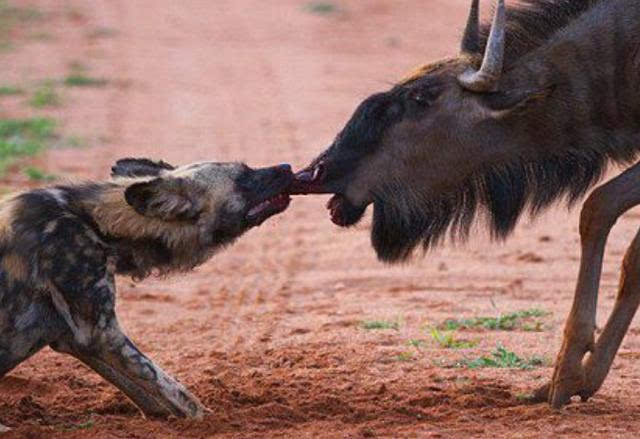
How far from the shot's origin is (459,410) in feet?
23.9

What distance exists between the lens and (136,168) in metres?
8.16

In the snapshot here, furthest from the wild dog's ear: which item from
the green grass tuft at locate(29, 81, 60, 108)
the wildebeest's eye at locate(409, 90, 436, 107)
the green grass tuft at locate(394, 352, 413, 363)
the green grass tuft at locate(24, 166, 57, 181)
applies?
the green grass tuft at locate(29, 81, 60, 108)

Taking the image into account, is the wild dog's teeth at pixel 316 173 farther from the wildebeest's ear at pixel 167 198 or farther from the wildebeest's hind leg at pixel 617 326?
the wildebeest's hind leg at pixel 617 326

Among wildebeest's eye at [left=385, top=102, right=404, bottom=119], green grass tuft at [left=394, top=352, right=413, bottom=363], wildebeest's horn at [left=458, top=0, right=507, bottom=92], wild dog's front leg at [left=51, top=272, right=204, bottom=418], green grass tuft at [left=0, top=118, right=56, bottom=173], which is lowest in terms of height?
green grass tuft at [left=394, top=352, right=413, bottom=363]

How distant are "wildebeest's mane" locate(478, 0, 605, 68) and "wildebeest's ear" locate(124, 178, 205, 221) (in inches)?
61.4

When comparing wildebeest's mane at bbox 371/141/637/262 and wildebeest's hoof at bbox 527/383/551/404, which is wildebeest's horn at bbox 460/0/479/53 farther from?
wildebeest's hoof at bbox 527/383/551/404

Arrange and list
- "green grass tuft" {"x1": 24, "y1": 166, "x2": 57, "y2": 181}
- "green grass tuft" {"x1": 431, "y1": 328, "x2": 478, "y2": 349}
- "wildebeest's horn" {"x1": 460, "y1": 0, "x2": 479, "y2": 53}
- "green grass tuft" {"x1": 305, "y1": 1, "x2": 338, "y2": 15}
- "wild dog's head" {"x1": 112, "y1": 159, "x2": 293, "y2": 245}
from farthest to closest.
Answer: "green grass tuft" {"x1": 305, "y1": 1, "x2": 338, "y2": 15}
"green grass tuft" {"x1": 24, "y1": 166, "x2": 57, "y2": 181}
"green grass tuft" {"x1": 431, "y1": 328, "x2": 478, "y2": 349}
"wild dog's head" {"x1": 112, "y1": 159, "x2": 293, "y2": 245}
"wildebeest's horn" {"x1": 460, "y1": 0, "x2": 479, "y2": 53}

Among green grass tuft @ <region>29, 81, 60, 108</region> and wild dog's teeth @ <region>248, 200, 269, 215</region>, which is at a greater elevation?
wild dog's teeth @ <region>248, 200, 269, 215</region>

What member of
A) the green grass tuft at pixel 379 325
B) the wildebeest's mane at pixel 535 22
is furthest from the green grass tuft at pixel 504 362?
the wildebeest's mane at pixel 535 22

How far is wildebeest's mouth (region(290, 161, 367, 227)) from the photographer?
773cm

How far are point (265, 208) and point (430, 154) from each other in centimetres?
86

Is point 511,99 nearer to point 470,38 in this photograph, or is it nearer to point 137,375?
point 470,38

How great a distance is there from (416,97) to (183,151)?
26.9ft

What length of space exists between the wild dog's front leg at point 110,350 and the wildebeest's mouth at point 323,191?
3.43 ft
